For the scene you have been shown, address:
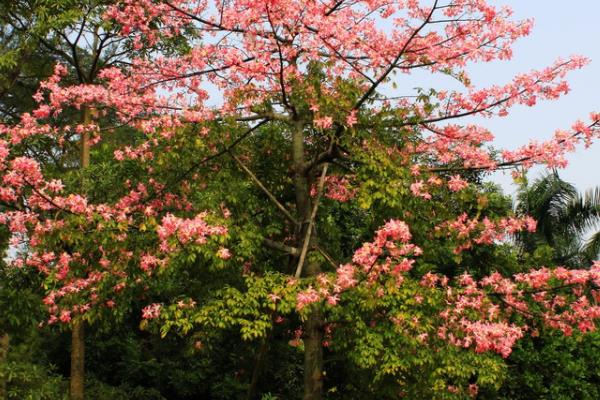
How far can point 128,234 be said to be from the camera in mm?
9625

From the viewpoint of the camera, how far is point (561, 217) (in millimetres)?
24516

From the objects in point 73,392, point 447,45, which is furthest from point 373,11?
point 73,392

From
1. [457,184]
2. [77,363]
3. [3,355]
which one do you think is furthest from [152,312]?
[3,355]

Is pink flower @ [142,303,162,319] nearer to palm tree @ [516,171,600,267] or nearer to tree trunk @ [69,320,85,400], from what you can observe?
tree trunk @ [69,320,85,400]

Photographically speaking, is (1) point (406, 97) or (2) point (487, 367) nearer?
(2) point (487, 367)

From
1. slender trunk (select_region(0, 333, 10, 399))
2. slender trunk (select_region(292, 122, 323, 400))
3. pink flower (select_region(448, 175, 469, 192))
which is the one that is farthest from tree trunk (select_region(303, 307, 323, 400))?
slender trunk (select_region(0, 333, 10, 399))

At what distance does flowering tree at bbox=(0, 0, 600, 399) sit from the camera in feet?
28.4

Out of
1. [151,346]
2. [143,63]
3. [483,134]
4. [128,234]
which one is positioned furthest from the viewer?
[151,346]

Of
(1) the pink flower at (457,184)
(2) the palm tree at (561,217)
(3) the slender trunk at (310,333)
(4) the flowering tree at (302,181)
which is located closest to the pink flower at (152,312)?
(4) the flowering tree at (302,181)

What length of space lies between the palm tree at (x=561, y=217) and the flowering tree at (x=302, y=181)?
45.1ft

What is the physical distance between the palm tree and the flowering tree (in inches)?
541

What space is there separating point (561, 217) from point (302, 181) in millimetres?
16748

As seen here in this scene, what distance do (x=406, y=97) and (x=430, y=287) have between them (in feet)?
11.1

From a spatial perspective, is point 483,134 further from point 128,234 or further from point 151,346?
point 151,346
